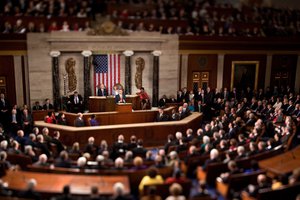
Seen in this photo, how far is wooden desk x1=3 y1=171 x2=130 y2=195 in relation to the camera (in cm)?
753

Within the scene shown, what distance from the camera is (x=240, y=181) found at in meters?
8.22

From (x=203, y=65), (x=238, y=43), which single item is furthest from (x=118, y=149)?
(x=238, y=43)

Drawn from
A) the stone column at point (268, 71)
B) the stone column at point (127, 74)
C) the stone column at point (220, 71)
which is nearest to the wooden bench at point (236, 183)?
the stone column at point (127, 74)

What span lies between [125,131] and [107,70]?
183 inches

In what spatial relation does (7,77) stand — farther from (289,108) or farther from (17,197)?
(289,108)

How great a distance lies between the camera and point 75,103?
15789 mm

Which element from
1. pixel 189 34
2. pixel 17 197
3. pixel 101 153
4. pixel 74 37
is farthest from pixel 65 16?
pixel 17 197

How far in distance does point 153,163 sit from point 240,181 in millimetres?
2227

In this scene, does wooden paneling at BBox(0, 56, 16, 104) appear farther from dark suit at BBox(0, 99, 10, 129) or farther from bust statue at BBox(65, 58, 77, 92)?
bust statue at BBox(65, 58, 77, 92)

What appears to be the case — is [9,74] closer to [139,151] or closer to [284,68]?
[139,151]

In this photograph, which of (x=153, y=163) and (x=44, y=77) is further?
(x=44, y=77)

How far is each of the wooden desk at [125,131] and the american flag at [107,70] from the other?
3.11 metres

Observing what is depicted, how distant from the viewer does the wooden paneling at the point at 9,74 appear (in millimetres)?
15578

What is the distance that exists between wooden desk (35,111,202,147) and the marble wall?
2.76 m
